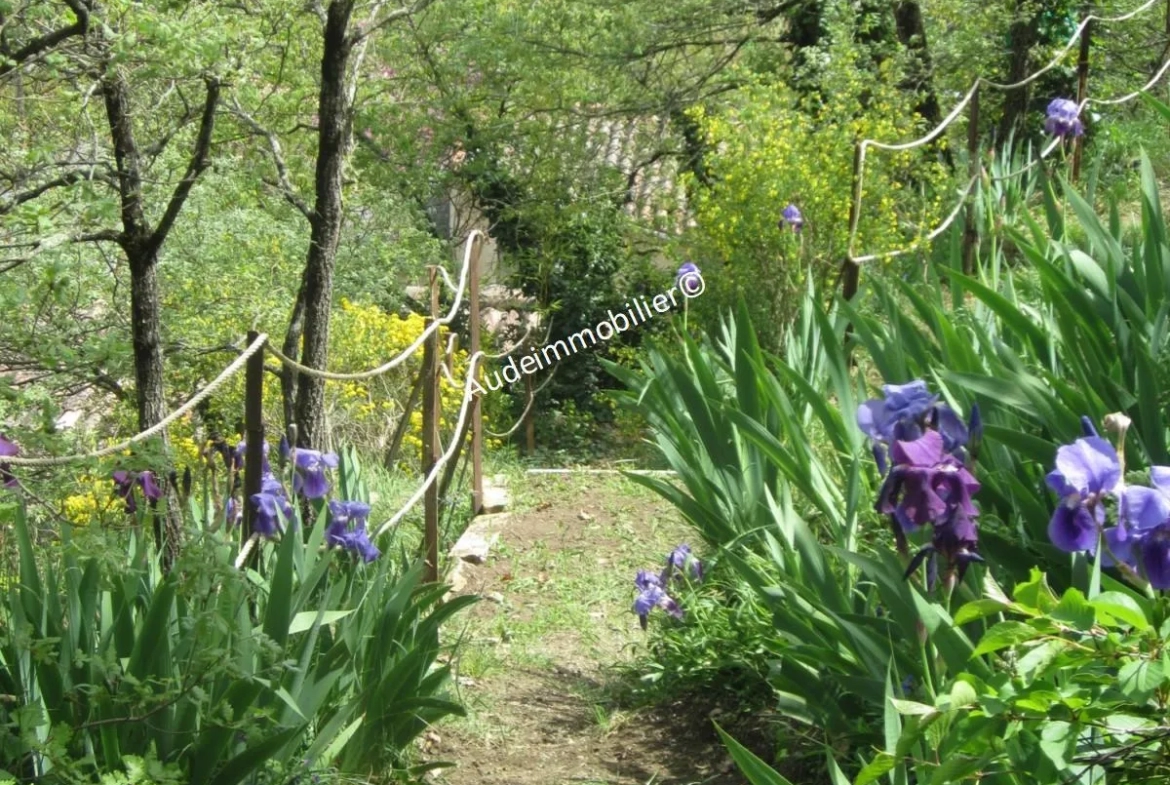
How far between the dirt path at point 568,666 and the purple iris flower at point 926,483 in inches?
52.4

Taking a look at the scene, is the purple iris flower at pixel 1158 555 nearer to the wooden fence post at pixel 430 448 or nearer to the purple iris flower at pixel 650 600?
the purple iris flower at pixel 650 600

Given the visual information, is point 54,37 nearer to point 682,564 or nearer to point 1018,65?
point 682,564

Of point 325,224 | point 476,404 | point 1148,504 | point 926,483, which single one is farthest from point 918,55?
point 1148,504

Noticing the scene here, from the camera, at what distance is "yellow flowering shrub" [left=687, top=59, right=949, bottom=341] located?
6801mm

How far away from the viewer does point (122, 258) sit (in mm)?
6336

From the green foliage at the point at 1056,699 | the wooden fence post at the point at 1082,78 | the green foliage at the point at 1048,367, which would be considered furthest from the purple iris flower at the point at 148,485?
the wooden fence post at the point at 1082,78

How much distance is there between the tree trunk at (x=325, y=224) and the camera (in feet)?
13.7

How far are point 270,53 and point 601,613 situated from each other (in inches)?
161

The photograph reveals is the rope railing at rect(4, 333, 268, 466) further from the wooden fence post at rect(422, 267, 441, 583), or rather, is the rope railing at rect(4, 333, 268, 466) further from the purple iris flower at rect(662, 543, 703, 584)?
the purple iris flower at rect(662, 543, 703, 584)

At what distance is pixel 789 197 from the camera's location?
22.4 ft

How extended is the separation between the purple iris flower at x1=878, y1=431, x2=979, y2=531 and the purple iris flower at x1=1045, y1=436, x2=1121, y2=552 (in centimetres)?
11

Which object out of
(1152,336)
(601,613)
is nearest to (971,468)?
(1152,336)

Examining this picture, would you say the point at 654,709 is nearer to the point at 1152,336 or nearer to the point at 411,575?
the point at 411,575

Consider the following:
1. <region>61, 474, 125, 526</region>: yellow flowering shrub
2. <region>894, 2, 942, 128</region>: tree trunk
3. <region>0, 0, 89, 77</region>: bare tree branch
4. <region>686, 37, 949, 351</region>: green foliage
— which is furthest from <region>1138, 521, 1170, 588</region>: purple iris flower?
<region>894, 2, 942, 128</region>: tree trunk
